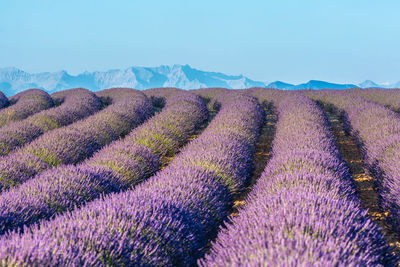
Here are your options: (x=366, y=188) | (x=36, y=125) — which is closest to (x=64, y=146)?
(x=36, y=125)

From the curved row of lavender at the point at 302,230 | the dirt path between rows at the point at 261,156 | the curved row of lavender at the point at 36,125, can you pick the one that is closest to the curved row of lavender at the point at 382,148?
the curved row of lavender at the point at 302,230

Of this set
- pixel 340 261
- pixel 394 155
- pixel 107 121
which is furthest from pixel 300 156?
pixel 107 121

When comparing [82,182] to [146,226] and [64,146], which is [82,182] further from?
[64,146]

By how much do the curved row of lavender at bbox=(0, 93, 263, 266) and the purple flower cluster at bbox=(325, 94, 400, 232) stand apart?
1634 millimetres

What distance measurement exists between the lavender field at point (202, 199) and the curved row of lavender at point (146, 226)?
11 mm

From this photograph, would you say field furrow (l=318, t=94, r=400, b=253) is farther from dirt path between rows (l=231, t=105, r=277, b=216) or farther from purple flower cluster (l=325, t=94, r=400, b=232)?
dirt path between rows (l=231, t=105, r=277, b=216)

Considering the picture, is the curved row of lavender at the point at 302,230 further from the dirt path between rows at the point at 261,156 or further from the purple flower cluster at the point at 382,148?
the dirt path between rows at the point at 261,156

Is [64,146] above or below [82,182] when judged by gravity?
below

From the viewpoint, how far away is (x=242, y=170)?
4.27m

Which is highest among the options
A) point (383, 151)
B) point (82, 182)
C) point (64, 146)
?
point (383, 151)

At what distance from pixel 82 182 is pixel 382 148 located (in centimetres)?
401

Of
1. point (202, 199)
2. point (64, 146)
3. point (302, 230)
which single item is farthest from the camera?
point (64, 146)

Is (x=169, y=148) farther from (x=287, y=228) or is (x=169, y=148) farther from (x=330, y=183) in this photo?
(x=287, y=228)

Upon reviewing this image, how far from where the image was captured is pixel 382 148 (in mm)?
4691
